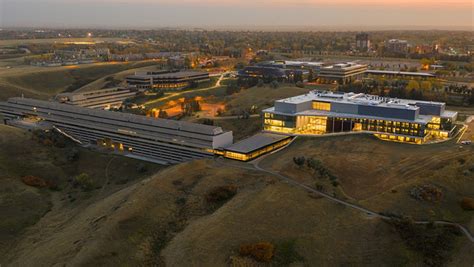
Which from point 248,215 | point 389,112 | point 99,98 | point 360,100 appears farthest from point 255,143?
point 99,98

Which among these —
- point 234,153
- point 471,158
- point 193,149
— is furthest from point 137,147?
point 471,158

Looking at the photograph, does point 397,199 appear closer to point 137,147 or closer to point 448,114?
point 448,114

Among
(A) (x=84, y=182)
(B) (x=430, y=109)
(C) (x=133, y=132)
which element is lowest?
(A) (x=84, y=182)

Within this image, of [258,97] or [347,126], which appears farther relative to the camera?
[258,97]

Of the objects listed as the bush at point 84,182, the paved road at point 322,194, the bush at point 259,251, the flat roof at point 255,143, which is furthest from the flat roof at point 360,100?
the bush at point 259,251

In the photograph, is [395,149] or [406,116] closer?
[395,149]

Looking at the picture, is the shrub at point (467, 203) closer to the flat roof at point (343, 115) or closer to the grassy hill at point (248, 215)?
the grassy hill at point (248, 215)

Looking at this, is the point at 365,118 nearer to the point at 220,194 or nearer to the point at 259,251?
the point at 220,194
